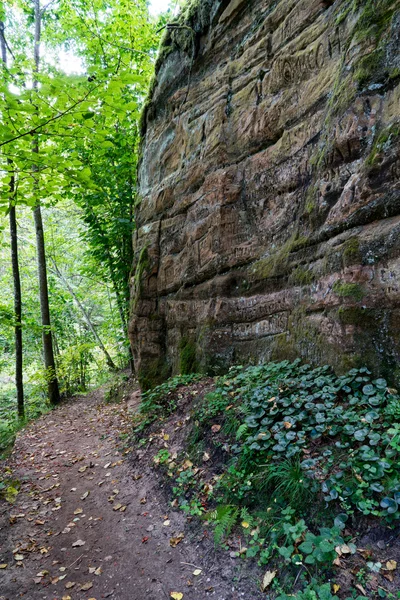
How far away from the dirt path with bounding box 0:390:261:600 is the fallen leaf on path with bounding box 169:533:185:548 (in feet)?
0.11

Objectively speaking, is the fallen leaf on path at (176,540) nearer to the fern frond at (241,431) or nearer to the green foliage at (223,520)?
the green foliage at (223,520)

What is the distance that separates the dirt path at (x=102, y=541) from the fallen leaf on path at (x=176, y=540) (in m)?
0.03

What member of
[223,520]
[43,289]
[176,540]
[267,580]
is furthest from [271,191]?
[43,289]

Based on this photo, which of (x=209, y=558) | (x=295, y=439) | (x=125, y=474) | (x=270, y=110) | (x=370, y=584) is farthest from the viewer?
(x=270, y=110)

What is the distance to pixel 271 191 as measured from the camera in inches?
263

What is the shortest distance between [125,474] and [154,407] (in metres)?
1.40

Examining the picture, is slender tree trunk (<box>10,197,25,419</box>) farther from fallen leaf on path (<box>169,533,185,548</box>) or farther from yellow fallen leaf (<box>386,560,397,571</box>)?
yellow fallen leaf (<box>386,560,397,571</box>)

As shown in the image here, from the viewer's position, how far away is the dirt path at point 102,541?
133 inches

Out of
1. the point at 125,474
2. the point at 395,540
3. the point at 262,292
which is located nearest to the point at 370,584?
the point at 395,540

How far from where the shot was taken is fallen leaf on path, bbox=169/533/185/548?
3.88m

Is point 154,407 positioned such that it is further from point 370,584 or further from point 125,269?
point 125,269

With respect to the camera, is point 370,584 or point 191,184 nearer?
point 370,584

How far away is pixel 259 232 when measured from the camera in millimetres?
6836

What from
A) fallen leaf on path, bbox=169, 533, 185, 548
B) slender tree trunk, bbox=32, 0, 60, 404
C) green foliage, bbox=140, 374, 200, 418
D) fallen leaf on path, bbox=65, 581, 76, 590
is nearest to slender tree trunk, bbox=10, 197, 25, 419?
slender tree trunk, bbox=32, 0, 60, 404
